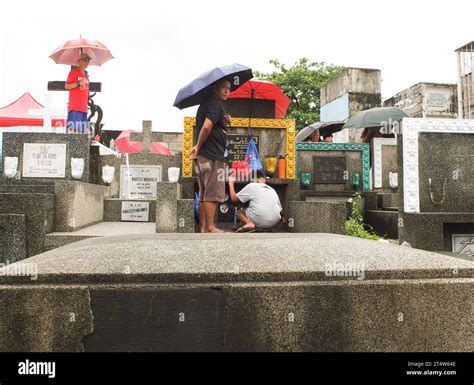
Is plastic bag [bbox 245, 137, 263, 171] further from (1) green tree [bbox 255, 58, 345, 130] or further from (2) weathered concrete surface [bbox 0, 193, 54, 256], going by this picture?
(1) green tree [bbox 255, 58, 345, 130]

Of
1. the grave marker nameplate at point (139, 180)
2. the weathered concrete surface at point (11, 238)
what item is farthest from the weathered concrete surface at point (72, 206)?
the grave marker nameplate at point (139, 180)

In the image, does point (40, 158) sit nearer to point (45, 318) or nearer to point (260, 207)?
point (260, 207)

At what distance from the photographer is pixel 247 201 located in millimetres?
6980

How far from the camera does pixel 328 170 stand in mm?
10570

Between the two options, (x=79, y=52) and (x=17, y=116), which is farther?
(x=17, y=116)

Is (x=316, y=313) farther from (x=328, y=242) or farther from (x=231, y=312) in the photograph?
(x=328, y=242)

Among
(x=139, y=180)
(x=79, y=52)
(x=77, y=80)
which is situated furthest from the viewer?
(x=139, y=180)

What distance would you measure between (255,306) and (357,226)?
6447 millimetres

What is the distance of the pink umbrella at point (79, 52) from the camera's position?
9.13 m

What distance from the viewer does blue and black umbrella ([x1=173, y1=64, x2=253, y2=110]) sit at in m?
5.00

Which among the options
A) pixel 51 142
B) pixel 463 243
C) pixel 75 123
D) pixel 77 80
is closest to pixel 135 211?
pixel 51 142

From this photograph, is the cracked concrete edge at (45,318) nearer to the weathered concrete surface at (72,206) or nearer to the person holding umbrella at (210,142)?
the person holding umbrella at (210,142)

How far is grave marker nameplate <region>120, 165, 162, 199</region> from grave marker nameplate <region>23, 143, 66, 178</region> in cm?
175
